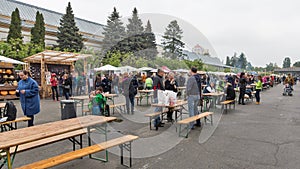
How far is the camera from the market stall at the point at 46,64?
13.6 meters

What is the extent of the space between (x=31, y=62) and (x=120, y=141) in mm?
12658

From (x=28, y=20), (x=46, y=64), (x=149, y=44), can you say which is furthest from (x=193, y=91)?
(x=28, y=20)

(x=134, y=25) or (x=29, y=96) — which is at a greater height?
(x=134, y=25)

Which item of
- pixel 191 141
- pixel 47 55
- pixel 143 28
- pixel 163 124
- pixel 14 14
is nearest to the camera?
pixel 143 28

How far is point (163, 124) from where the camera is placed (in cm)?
683

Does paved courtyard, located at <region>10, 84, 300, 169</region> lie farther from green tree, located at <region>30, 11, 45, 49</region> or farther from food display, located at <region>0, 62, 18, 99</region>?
green tree, located at <region>30, 11, 45, 49</region>

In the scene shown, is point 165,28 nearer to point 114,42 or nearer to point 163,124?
point 114,42

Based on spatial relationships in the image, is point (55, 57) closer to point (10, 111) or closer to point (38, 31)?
point (10, 111)

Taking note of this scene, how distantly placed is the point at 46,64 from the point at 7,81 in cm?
284

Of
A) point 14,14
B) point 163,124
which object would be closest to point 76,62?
point 163,124

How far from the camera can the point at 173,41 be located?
4938mm

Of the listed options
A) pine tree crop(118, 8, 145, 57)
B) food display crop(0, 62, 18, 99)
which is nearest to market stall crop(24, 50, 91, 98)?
food display crop(0, 62, 18, 99)

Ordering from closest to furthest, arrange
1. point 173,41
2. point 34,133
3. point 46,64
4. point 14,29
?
point 34,133, point 173,41, point 46,64, point 14,29

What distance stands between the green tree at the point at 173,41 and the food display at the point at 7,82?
11.8 meters
